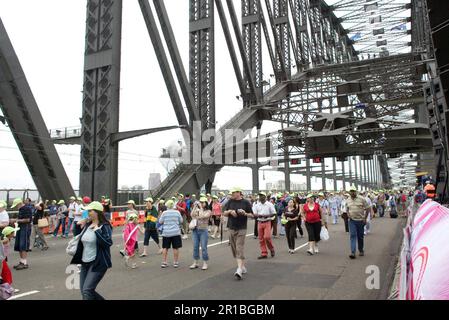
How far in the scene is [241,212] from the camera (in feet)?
26.2

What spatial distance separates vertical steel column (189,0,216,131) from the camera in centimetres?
2605

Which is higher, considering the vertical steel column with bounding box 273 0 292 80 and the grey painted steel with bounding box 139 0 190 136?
the vertical steel column with bounding box 273 0 292 80

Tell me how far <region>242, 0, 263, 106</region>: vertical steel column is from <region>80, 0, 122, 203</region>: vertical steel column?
16490mm

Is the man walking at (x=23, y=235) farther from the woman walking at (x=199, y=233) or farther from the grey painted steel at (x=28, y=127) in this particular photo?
the grey painted steel at (x=28, y=127)

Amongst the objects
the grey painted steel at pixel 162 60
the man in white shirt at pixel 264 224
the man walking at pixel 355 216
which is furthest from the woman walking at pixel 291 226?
the grey painted steel at pixel 162 60

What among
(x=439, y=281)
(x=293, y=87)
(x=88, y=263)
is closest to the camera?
(x=439, y=281)

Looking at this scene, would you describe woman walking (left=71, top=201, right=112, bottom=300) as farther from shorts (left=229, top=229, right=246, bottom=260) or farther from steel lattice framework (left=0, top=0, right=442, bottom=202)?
steel lattice framework (left=0, top=0, right=442, bottom=202)

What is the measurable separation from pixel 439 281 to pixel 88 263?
13.6 ft

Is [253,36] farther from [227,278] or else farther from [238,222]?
[227,278]

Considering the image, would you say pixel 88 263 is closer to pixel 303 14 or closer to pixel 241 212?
pixel 241 212

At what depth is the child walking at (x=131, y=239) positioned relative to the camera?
890cm

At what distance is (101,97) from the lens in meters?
18.1

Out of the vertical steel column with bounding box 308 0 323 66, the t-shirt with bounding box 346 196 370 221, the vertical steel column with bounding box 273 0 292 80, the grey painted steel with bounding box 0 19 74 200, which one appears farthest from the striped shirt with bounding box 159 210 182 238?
the vertical steel column with bounding box 308 0 323 66
